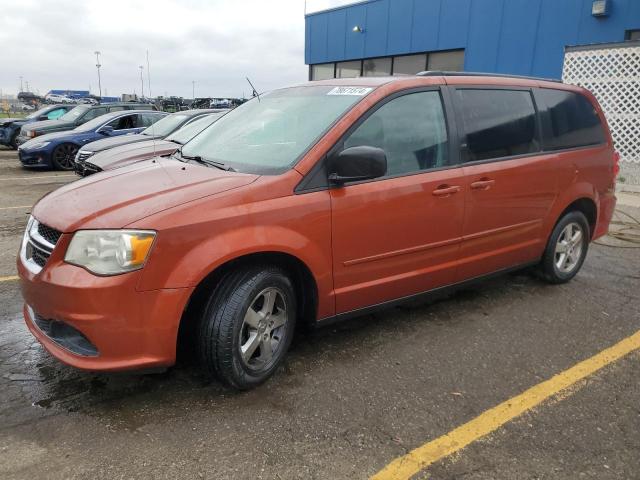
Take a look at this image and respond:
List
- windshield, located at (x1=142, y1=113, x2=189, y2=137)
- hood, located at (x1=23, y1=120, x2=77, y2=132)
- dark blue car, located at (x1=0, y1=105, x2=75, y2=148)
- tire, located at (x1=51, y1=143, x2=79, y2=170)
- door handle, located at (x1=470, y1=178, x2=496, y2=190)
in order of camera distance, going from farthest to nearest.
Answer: dark blue car, located at (x1=0, y1=105, x2=75, y2=148) → hood, located at (x1=23, y1=120, x2=77, y2=132) → tire, located at (x1=51, y1=143, x2=79, y2=170) → windshield, located at (x1=142, y1=113, x2=189, y2=137) → door handle, located at (x1=470, y1=178, x2=496, y2=190)

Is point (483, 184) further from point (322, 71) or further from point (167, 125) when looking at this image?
point (322, 71)

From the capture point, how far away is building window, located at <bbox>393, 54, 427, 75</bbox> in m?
16.2

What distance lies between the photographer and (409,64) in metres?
16.8

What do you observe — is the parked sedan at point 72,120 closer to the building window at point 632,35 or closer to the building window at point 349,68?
the building window at point 349,68

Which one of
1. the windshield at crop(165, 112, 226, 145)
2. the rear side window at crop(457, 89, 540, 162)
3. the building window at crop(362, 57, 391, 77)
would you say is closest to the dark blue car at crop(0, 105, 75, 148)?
the windshield at crop(165, 112, 226, 145)

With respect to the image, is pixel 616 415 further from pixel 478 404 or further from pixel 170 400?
pixel 170 400

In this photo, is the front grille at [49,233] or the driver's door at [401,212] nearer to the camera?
the front grille at [49,233]

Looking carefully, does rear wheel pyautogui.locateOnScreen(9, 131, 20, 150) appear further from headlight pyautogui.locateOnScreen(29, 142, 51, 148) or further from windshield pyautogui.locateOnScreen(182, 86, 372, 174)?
windshield pyautogui.locateOnScreen(182, 86, 372, 174)

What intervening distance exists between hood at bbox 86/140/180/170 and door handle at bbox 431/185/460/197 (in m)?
4.28

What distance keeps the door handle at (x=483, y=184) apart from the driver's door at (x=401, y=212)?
0.43 ft

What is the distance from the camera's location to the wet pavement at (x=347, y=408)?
231 centimetres

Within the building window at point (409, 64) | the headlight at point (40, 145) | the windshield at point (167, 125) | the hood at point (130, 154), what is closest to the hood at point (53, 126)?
the headlight at point (40, 145)

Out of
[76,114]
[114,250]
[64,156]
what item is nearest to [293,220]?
[114,250]

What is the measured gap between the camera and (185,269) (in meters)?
2.49
